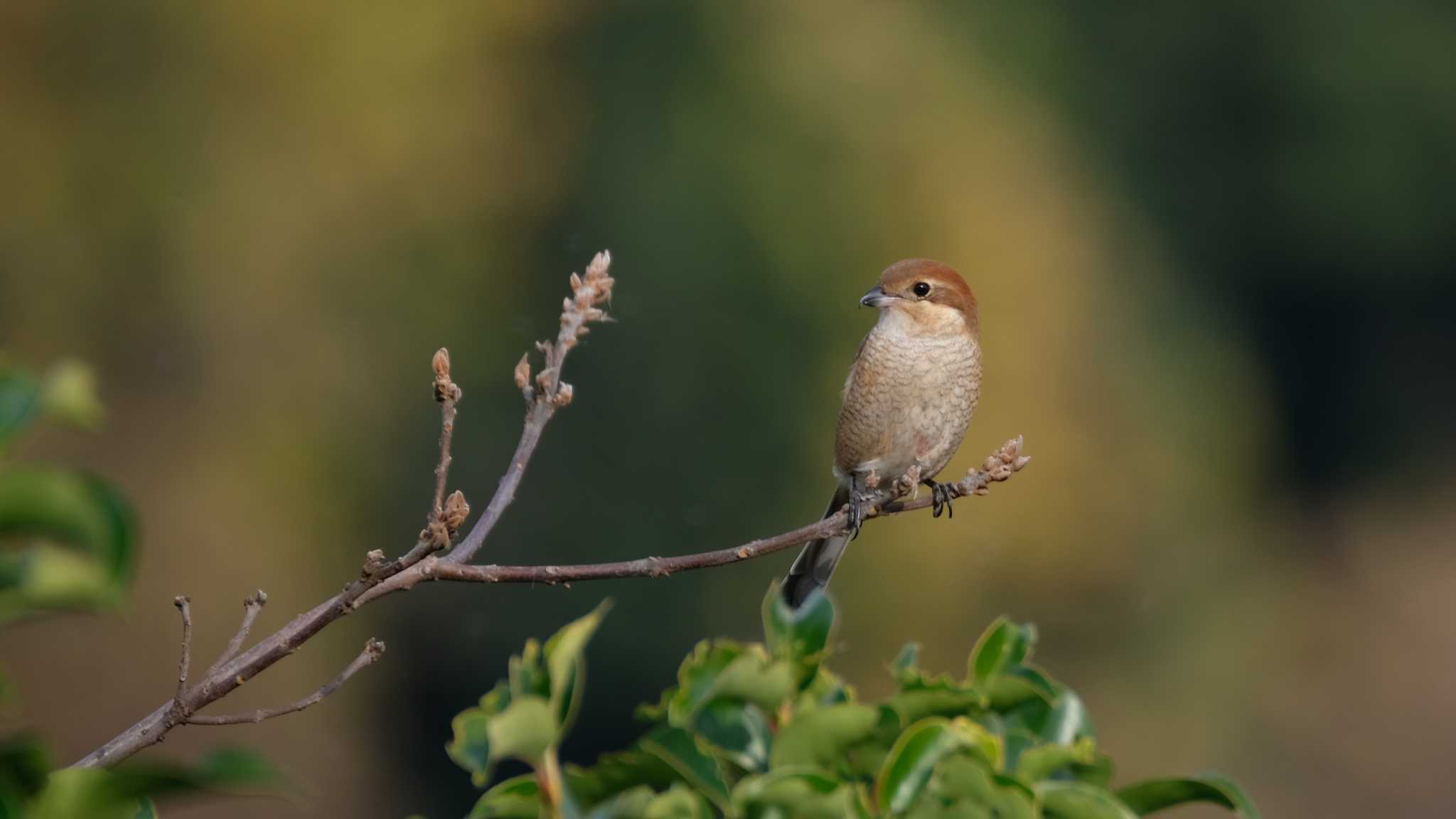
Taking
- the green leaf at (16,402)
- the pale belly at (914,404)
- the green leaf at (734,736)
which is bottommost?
the green leaf at (734,736)

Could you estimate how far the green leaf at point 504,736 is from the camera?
108 centimetres

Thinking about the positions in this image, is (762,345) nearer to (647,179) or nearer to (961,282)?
(647,179)

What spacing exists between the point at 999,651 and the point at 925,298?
2388mm

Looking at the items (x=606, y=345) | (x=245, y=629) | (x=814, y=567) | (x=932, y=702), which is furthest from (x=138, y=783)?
(x=606, y=345)

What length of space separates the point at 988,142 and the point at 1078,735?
10.8 metres

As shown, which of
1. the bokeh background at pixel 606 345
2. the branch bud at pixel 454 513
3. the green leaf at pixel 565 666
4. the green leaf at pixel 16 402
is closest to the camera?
the green leaf at pixel 16 402

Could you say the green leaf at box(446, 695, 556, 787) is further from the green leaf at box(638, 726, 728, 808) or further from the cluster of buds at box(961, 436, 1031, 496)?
the cluster of buds at box(961, 436, 1031, 496)

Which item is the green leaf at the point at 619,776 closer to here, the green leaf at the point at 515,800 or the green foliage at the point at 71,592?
the green leaf at the point at 515,800

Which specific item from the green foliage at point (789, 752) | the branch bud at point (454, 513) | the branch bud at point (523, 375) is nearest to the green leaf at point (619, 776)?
the green foliage at point (789, 752)

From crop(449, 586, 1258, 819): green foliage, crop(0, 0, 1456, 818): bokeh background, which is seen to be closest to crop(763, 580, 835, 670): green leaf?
crop(449, 586, 1258, 819): green foliage

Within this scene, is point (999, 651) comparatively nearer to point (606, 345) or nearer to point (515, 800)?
→ point (515, 800)

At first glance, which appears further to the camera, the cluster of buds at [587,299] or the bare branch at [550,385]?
the cluster of buds at [587,299]

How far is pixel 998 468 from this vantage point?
7.73ft

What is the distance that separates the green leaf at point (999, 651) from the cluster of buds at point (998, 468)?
850 millimetres
